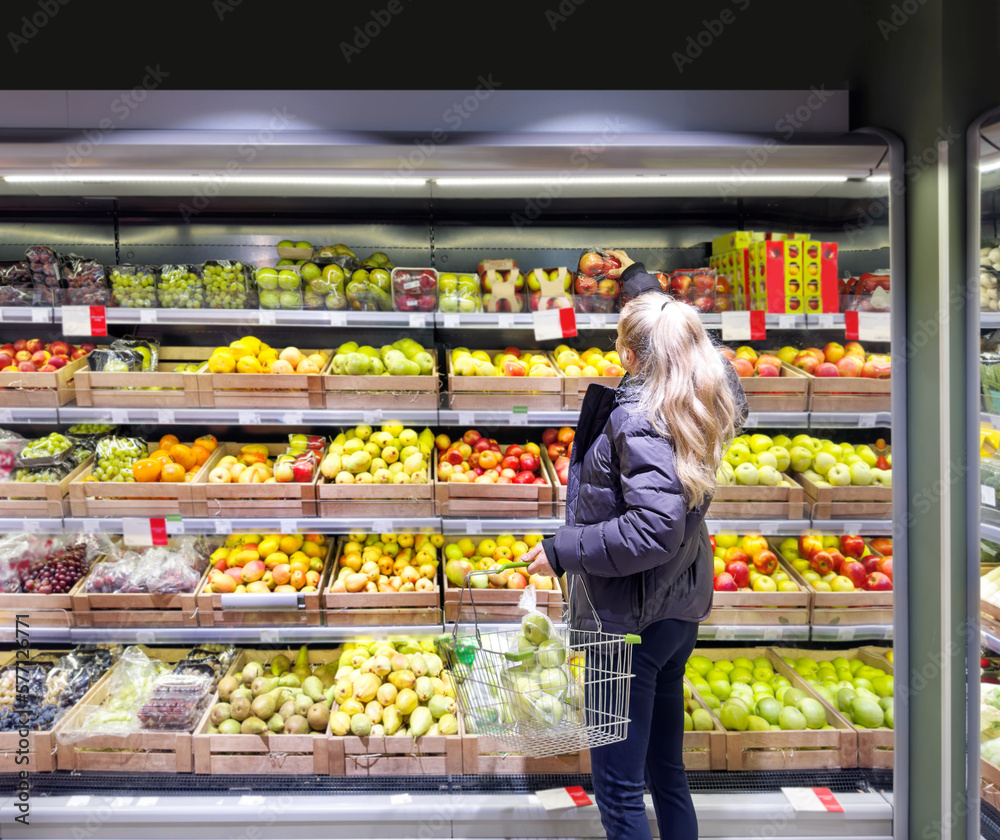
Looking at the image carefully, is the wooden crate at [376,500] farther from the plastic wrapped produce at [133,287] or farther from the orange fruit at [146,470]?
the plastic wrapped produce at [133,287]

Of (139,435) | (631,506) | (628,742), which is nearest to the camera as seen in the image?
(631,506)

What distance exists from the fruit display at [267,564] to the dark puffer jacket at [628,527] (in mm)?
1300

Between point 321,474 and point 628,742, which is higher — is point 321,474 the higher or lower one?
the higher one

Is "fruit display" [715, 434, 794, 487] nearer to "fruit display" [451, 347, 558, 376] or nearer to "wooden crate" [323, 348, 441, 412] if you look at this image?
"fruit display" [451, 347, 558, 376]

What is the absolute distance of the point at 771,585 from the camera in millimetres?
2949

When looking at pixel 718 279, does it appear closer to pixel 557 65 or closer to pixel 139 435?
pixel 557 65

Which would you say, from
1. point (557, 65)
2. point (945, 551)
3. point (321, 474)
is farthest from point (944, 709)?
point (557, 65)

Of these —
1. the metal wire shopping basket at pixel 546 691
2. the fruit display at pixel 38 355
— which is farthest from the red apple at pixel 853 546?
the fruit display at pixel 38 355

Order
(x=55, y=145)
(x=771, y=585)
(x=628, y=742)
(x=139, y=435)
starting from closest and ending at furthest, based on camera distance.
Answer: (x=628, y=742) → (x=55, y=145) → (x=771, y=585) → (x=139, y=435)

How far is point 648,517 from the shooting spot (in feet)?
5.98

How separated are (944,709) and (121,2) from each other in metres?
4.25

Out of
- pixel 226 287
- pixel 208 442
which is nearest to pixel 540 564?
pixel 226 287

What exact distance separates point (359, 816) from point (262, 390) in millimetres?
1635

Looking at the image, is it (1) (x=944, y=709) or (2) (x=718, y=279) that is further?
(2) (x=718, y=279)
